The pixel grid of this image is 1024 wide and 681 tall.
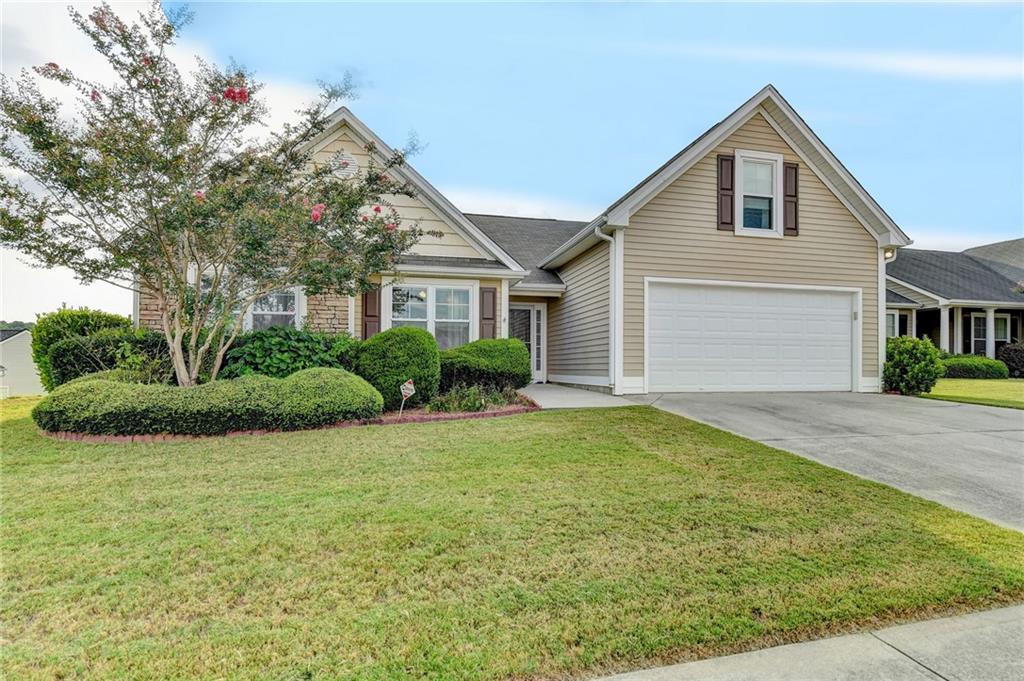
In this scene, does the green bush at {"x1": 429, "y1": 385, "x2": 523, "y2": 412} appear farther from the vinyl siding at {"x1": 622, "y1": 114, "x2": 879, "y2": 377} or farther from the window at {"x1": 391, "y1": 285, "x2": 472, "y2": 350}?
the vinyl siding at {"x1": 622, "y1": 114, "x2": 879, "y2": 377}

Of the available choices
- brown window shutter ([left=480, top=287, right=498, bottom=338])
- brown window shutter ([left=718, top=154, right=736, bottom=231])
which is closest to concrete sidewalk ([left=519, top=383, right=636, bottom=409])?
brown window shutter ([left=480, top=287, right=498, bottom=338])

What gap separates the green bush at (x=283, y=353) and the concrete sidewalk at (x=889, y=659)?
7.94 m

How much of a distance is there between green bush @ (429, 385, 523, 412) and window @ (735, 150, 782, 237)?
637cm

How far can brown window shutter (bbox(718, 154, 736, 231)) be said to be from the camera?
37.7 ft

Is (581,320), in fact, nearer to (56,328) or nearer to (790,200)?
(790,200)

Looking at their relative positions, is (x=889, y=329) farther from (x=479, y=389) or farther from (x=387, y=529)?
(x=387, y=529)

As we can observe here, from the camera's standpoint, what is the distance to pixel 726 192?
11.5 meters

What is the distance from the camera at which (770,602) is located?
2867 mm

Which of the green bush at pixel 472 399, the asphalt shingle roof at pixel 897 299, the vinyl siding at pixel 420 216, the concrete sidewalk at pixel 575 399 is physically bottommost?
the concrete sidewalk at pixel 575 399

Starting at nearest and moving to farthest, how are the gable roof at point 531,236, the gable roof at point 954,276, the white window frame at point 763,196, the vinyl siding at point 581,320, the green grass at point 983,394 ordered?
the green grass at point 983,394 → the white window frame at point 763,196 → the vinyl siding at point 581,320 → the gable roof at point 531,236 → the gable roof at point 954,276

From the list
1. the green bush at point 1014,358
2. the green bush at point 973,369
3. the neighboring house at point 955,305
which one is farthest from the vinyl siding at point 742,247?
the green bush at point 1014,358

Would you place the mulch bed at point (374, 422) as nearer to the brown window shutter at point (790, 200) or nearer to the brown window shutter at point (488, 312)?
the brown window shutter at point (488, 312)

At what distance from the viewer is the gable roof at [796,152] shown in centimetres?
1094

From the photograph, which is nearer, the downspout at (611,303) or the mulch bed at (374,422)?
the mulch bed at (374,422)
